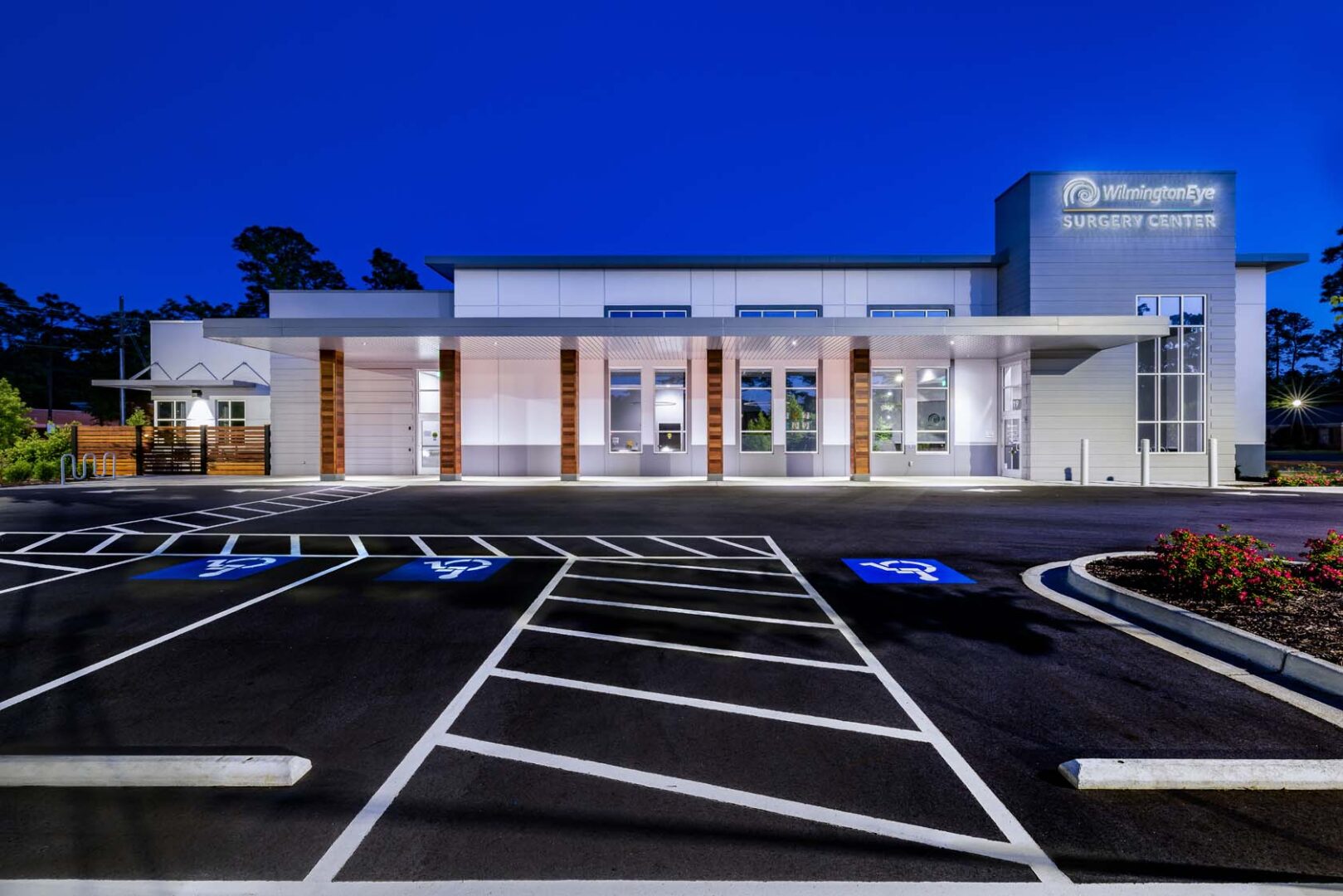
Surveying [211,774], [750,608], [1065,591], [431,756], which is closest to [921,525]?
[1065,591]

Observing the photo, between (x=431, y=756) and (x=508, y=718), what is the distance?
1.83 feet

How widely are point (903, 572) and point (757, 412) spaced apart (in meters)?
16.1

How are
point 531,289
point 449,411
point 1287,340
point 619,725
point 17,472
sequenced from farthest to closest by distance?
point 1287,340, point 531,289, point 17,472, point 449,411, point 619,725

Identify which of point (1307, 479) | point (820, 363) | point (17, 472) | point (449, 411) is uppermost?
point (820, 363)

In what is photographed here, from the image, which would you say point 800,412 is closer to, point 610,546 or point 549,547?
point 610,546

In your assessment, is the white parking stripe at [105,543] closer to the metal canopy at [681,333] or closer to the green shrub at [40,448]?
the metal canopy at [681,333]

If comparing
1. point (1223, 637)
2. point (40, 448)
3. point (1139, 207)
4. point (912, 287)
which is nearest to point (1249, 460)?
point (1139, 207)

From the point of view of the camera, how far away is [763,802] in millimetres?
3121

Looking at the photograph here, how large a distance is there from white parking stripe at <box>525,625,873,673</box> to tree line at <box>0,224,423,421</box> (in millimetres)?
53434

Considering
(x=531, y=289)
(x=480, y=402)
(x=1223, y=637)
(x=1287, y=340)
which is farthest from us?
(x=1287, y=340)

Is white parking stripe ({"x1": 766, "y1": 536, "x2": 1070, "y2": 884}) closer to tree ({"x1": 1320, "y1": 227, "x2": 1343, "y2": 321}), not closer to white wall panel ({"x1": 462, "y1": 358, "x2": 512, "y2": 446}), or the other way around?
tree ({"x1": 1320, "y1": 227, "x2": 1343, "y2": 321})

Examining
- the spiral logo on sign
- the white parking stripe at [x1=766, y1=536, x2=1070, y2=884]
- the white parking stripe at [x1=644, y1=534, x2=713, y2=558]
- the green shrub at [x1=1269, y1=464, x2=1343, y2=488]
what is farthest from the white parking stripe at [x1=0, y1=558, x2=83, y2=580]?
the green shrub at [x1=1269, y1=464, x2=1343, y2=488]

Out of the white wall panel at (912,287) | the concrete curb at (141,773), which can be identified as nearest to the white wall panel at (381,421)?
the white wall panel at (912,287)

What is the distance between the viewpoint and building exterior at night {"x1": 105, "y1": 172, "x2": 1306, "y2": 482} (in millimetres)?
21047
